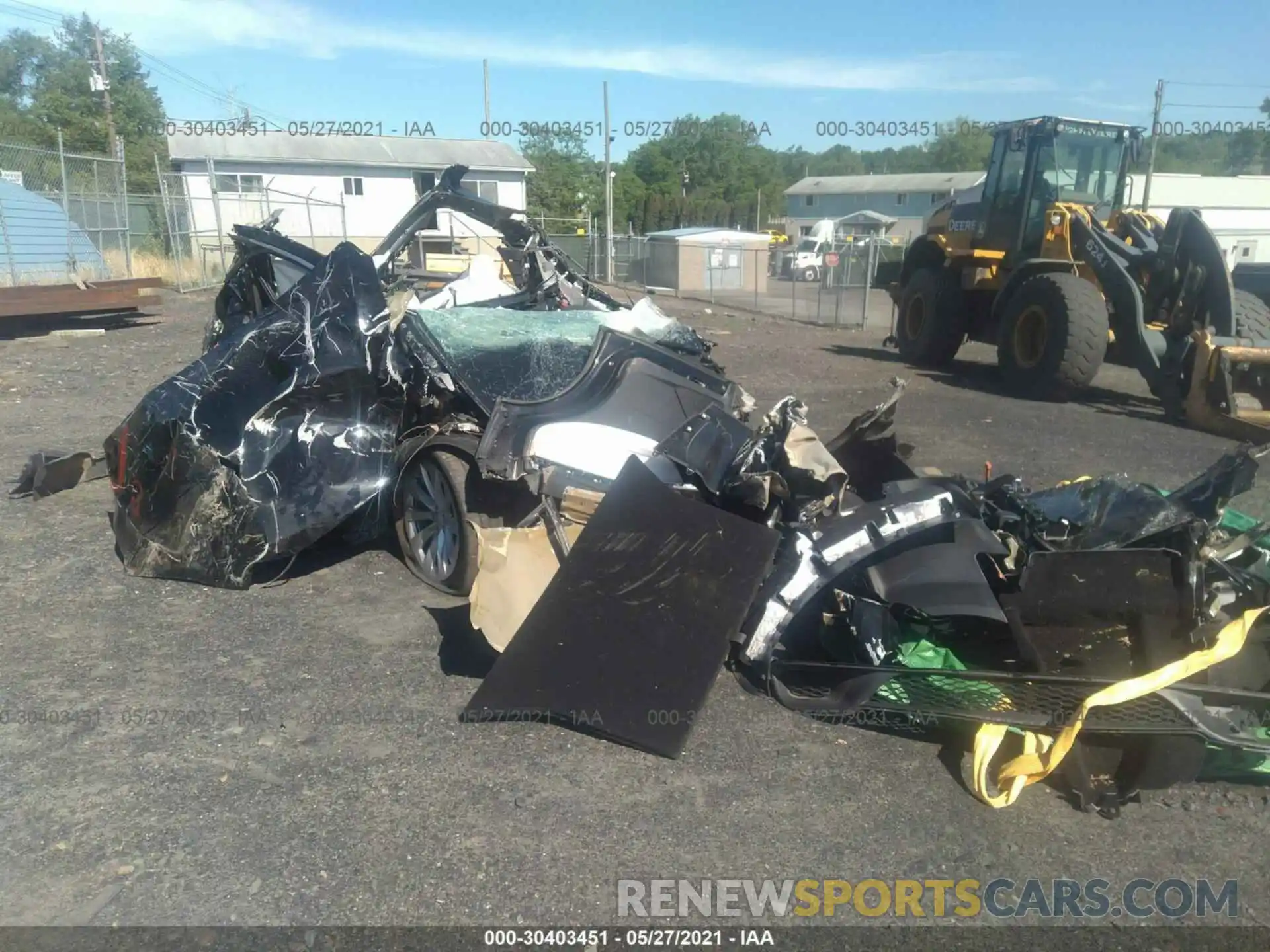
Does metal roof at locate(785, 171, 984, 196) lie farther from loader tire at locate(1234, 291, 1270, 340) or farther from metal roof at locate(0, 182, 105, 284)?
loader tire at locate(1234, 291, 1270, 340)

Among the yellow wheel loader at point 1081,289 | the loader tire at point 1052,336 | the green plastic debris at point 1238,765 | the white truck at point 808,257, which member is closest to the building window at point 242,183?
the white truck at point 808,257

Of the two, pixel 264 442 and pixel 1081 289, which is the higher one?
pixel 1081 289

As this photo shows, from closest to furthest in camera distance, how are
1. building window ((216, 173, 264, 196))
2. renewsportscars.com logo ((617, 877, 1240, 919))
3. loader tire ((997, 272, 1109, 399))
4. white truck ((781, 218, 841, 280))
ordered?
renewsportscars.com logo ((617, 877, 1240, 919)), loader tire ((997, 272, 1109, 399)), building window ((216, 173, 264, 196)), white truck ((781, 218, 841, 280))

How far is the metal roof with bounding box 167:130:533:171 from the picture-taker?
109 feet

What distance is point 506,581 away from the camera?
Result: 12.4 ft

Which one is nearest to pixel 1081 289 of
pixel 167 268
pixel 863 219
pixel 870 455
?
pixel 870 455

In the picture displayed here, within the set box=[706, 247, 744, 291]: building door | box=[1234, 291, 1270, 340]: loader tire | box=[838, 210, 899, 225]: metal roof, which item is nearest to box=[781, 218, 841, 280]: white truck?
box=[706, 247, 744, 291]: building door

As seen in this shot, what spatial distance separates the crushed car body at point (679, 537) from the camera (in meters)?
3.32

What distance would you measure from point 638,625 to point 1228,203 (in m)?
45.9

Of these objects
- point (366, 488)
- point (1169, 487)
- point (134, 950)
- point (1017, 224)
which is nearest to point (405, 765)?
point (134, 950)

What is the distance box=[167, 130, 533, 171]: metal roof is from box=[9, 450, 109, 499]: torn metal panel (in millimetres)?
29737

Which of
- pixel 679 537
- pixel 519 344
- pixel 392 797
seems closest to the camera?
pixel 392 797

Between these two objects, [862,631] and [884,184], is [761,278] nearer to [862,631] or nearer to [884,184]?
[862,631]

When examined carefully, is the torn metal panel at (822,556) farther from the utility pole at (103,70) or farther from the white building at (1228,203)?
the utility pole at (103,70)
